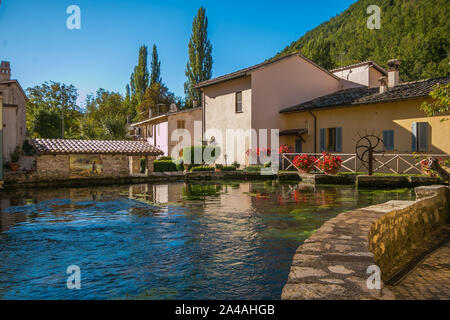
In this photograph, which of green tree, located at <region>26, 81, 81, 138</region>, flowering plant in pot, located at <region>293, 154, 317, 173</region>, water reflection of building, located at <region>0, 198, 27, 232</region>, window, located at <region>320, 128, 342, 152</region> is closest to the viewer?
water reflection of building, located at <region>0, 198, 27, 232</region>

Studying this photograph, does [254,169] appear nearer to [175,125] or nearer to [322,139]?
[322,139]

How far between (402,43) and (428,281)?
4531 centimetres

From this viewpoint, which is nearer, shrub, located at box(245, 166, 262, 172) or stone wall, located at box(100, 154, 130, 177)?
stone wall, located at box(100, 154, 130, 177)

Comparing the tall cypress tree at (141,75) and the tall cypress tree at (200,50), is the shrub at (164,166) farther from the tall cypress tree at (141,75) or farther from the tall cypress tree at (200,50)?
the tall cypress tree at (141,75)

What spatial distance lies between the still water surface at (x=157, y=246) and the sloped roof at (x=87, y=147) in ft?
21.6

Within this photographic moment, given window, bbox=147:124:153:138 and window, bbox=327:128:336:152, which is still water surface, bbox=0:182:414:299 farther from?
window, bbox=147:124:153:138

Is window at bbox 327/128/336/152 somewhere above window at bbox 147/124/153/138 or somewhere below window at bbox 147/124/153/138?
below

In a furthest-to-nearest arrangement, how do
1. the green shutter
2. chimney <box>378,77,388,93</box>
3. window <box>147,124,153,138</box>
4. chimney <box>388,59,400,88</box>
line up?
window <box>147,124,153,138</box> < the green shutter < chimney <box>388,59,400,88</box> < chimney <box>378,77,388,93</box>

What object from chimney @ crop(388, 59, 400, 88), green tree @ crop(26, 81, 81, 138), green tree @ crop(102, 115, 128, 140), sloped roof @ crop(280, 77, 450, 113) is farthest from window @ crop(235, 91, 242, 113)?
green tree @ crop(26, 81, 81, 138)

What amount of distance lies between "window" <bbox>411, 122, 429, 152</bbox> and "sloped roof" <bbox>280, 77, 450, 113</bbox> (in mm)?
1439

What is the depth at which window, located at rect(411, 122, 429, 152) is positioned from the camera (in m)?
16.9

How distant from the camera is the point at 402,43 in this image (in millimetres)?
42562

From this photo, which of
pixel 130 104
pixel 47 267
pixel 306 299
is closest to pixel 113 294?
pixel 47 267

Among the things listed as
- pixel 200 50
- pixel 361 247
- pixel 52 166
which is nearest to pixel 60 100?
pixel 200 50
